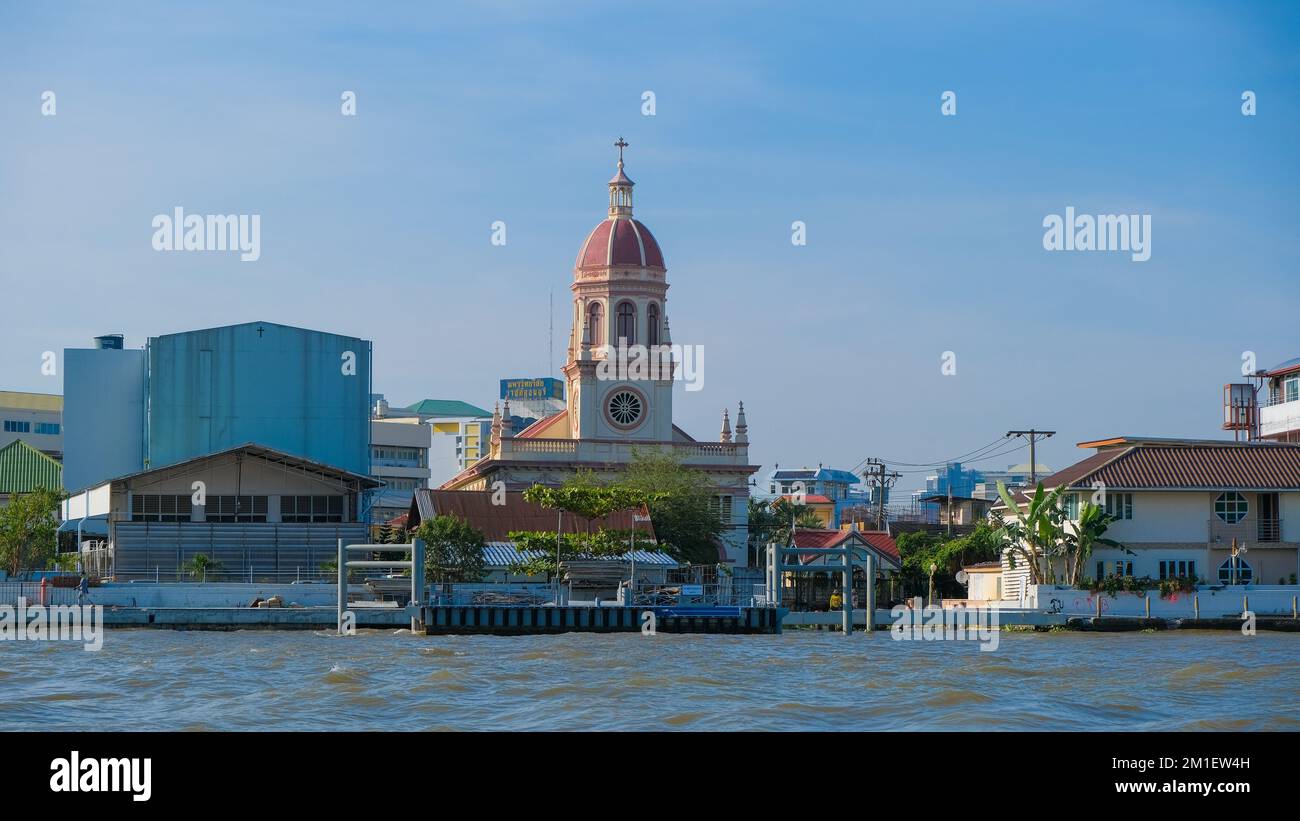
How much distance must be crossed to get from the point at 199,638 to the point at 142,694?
70.4 feet

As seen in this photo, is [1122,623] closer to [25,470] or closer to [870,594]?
[870,594]

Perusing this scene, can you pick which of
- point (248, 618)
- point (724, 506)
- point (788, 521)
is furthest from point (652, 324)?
point (248, 618)

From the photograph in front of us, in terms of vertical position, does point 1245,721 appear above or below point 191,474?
below

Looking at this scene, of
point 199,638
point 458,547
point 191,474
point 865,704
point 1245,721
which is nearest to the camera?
point 1245,721

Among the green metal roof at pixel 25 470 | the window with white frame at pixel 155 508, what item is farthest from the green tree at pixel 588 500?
the green metal roof at pixel 25 470

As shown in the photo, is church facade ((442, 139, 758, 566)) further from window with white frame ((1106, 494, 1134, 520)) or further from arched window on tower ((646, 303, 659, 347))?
window with white frame ((1106, 494, 1134, 520))

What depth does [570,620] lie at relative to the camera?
58.7 meters

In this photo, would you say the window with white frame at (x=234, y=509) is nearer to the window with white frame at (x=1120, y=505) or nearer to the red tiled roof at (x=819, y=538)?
the red tiled roof at (x=819, y=538)
